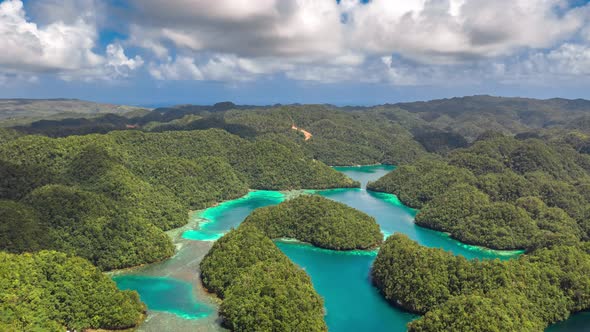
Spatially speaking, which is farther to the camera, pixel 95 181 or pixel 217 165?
pixel 217 165

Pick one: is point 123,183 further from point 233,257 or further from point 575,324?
point 575,324

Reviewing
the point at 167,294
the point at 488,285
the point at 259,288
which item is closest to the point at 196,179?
the point at 167,294

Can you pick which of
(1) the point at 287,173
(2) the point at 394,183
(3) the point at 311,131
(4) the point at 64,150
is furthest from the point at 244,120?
(4) the point at 64,150

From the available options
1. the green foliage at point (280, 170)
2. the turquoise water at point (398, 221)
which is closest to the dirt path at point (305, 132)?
the green foliage at point (280, 170)

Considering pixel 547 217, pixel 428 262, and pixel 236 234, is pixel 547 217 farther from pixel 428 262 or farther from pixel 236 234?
pixel 236 234

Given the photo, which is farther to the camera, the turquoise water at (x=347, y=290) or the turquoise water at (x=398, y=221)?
the turquoise water at (x=398, y=221)

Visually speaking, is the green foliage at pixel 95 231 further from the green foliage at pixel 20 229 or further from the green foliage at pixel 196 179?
the green foliage at pixel 196 179
